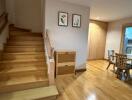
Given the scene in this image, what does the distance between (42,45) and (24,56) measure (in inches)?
29.0

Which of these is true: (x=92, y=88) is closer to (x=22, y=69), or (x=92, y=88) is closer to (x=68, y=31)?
(x=22, y=69)

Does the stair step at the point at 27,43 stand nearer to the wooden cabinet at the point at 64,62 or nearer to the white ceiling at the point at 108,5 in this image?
the wooden cabinet at the point at 64,62

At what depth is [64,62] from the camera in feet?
11.5

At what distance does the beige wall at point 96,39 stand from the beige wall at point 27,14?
9.51 ft

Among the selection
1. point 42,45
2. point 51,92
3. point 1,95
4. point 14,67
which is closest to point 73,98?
point 51,92

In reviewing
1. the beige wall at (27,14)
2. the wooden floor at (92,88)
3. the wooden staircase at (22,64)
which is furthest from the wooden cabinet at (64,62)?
the beige wall at (27,14)

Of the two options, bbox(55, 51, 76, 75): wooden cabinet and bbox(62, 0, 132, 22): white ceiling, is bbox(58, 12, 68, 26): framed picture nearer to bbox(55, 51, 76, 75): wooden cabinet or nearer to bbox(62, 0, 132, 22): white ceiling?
bbox(62, 0, 132, 22): white ceiling

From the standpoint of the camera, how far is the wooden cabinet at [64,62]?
11.2 ft

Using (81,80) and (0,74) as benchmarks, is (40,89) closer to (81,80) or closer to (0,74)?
(0,74)

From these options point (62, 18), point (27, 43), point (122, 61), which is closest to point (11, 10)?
point (27, 43)

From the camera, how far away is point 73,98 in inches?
93.1

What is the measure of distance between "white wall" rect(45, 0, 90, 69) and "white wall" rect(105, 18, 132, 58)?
2615mm

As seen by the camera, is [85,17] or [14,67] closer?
[14,67]

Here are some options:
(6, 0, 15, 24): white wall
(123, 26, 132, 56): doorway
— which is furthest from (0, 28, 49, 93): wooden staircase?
(123, 26, 132, 56): doorway
